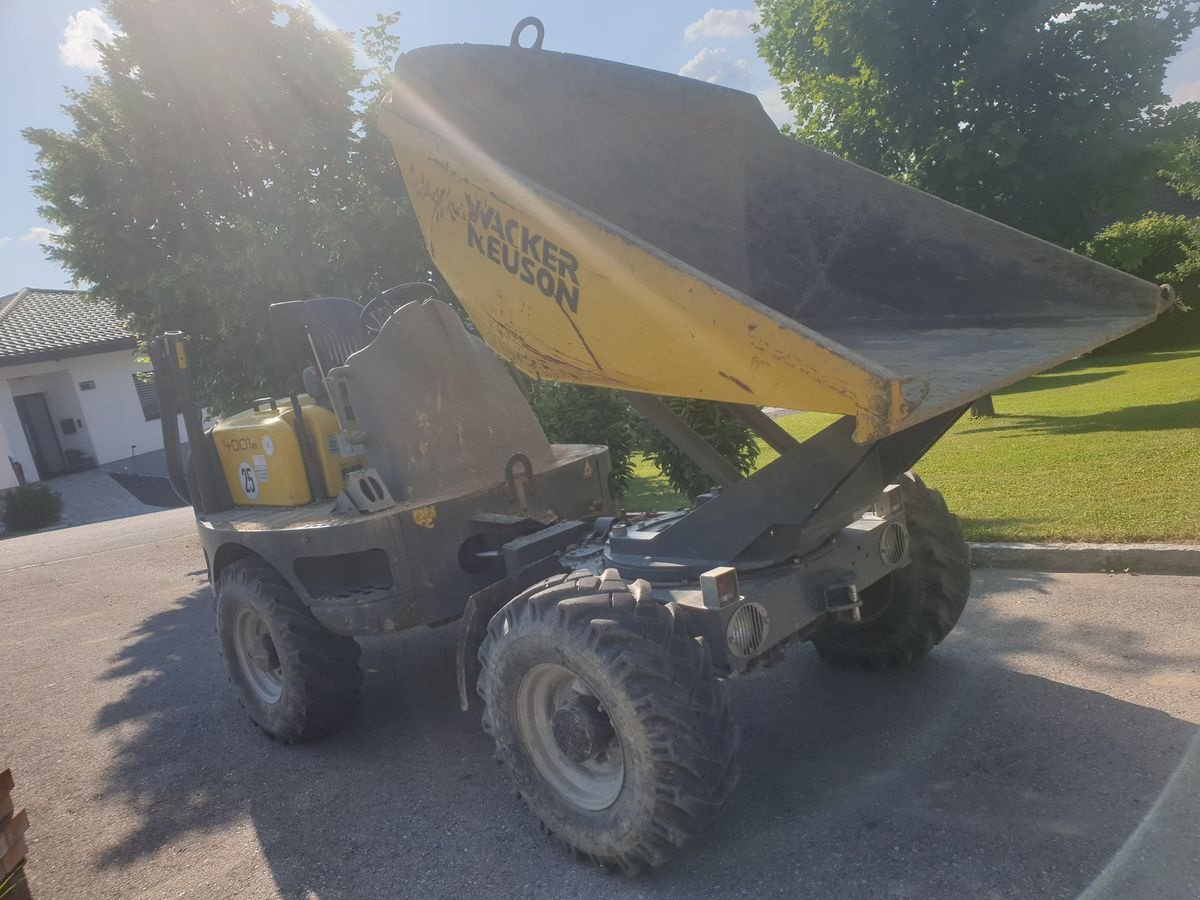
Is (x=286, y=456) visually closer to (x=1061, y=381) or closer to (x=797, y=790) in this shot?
(x=797, y=790)

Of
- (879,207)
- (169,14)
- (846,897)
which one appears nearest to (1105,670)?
(846,897)

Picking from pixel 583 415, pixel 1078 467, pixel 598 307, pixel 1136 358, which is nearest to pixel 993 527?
pixel 1078 467

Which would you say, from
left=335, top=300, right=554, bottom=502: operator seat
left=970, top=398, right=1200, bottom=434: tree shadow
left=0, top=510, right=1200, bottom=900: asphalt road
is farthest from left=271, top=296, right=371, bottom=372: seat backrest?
left=970, top=398, right=1200, bottom=434: tree shadow

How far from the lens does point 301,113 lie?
10555 millimetres

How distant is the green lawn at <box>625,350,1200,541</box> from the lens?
6855 mm

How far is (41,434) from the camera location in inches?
995

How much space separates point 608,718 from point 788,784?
3.42 ft

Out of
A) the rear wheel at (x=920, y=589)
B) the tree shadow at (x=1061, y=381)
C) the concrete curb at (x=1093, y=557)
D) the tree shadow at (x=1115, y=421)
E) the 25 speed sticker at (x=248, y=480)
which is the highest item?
the 25 speed sticker at (x=248, y=480)

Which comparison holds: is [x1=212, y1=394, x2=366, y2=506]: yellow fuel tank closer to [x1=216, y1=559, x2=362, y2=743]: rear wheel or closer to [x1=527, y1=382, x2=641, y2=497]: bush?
[x1=216, y1=559, x2=362, y2=743]: rear wheel

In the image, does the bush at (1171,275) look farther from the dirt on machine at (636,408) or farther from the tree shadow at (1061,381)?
the dirt on machine at (636,408)

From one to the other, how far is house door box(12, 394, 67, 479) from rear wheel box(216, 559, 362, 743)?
76.0 ft

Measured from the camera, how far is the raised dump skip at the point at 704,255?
3.06m

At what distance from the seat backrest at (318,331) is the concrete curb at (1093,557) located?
185 inches

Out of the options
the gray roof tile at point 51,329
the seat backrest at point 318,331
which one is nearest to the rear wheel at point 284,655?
the seat backrest at point 318,331
